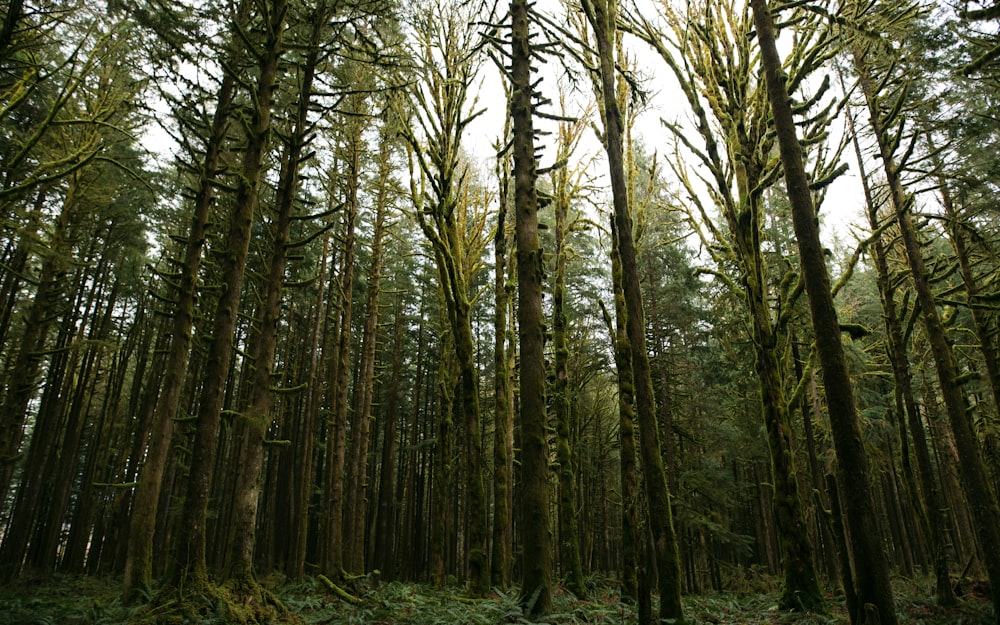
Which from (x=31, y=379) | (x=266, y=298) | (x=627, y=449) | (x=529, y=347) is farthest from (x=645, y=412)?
(x=31, y=379)

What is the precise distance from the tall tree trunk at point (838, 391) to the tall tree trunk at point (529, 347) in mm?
3079

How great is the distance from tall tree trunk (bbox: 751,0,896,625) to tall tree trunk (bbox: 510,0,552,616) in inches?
121

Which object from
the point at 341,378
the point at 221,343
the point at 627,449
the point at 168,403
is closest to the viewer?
the point at 221,343

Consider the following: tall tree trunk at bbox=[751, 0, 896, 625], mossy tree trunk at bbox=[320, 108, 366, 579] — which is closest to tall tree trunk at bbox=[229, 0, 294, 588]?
mossy tree trunk at bbox=[320, 108, 366, 579]

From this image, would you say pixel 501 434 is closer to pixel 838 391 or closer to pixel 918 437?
pixel 838 391

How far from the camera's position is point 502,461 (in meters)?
10.1

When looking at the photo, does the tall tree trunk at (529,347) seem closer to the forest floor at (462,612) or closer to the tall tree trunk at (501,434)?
Answer: the forest floor at (462,612)

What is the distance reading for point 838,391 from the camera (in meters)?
4.24

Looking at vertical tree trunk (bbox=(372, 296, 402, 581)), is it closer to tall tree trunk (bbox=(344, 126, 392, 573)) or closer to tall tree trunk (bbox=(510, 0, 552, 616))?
tall tree trunk (bbox=(344, 126, 392, 573))

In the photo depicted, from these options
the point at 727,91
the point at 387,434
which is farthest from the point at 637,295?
the point at 387,434

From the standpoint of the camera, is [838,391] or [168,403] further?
[168,403]

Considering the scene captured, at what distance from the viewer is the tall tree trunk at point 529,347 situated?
581 centimetres

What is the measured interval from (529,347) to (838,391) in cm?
342

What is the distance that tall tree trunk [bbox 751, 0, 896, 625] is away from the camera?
3910 millimetres
